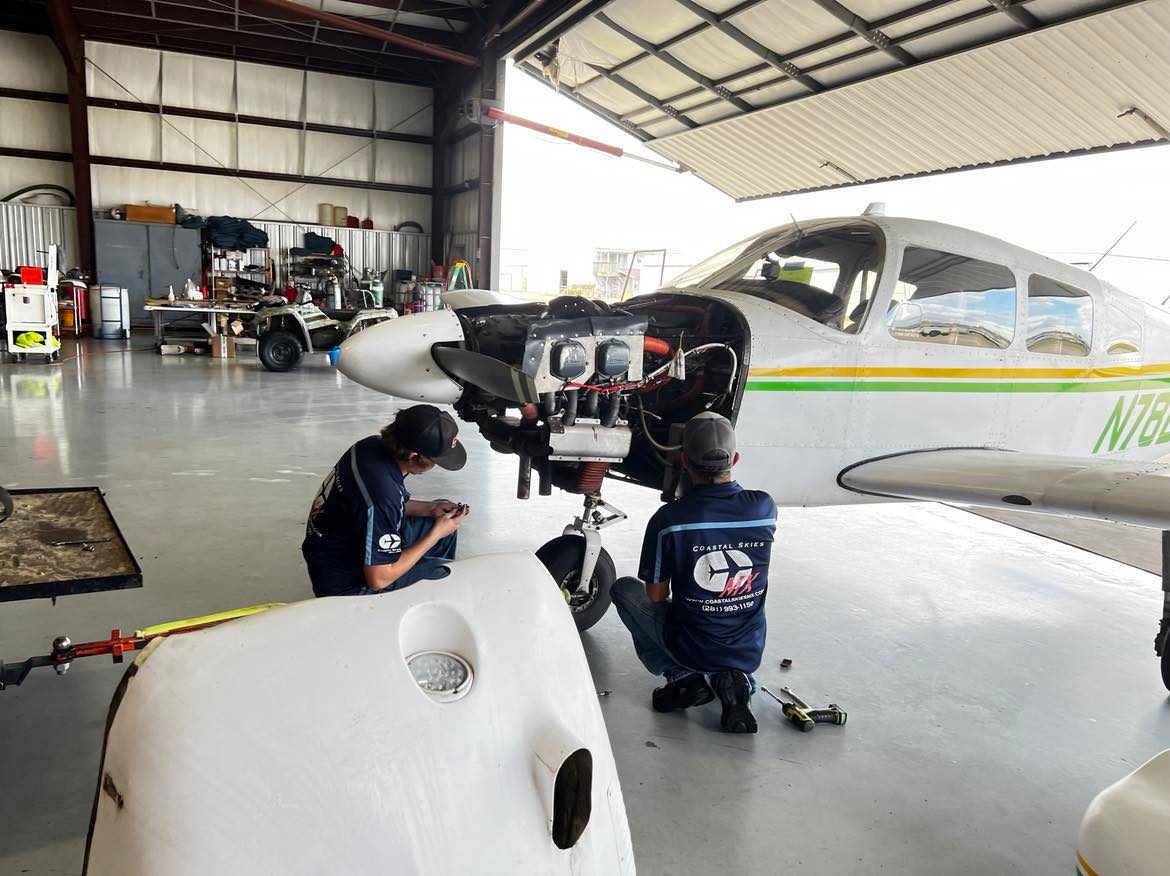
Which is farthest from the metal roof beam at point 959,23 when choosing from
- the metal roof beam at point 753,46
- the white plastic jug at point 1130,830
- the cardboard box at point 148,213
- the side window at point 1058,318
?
the cardboard box at point 148,213

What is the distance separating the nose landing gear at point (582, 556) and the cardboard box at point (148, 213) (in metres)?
18.4

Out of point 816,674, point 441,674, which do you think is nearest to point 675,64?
point 816,674

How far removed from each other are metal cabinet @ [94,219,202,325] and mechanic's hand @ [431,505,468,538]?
17.7m

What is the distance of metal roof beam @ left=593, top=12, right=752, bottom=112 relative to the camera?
12.8m

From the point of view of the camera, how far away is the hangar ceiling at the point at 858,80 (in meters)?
8.53

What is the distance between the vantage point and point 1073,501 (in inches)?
114

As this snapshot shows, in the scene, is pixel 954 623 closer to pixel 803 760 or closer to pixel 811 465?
pixel 811 465

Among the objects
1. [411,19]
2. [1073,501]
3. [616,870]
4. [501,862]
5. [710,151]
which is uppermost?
[411,19]

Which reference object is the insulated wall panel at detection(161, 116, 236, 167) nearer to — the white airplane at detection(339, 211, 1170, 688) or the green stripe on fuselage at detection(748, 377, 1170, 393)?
the white airplane at detection(339, 211, 1170, 688)

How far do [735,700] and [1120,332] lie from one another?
10.9 ft

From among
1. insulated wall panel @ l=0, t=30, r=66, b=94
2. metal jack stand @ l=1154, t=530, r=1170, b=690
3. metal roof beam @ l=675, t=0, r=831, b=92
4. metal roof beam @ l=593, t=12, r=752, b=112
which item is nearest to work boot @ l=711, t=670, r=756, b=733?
metal jack stand @ l=1154, t=530, r=1170, b=690

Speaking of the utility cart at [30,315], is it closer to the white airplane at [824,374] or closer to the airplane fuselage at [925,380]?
the white airplane at [824,374]

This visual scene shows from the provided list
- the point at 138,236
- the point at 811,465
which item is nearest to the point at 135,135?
the point at 138,236

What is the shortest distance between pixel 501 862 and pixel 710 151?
1554cm
